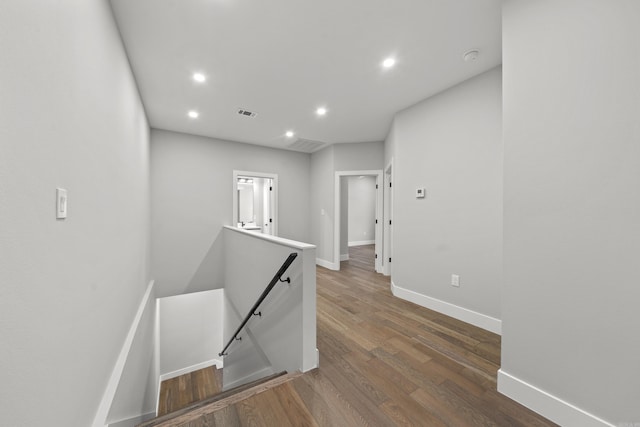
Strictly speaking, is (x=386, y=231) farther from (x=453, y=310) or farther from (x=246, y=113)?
(x=246, y=113)

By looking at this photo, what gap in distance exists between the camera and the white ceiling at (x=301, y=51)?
5.67ft

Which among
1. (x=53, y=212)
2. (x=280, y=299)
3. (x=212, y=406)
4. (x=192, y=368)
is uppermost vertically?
(x=53, y=212)

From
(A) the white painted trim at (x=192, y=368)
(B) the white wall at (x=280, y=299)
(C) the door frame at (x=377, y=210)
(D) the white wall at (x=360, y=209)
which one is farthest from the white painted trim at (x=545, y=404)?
(D) the white wall at (x=360, y=209)

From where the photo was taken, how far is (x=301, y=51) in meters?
2.16

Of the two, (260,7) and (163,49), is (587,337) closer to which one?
(260,7)

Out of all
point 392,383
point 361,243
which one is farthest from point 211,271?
point 361,243

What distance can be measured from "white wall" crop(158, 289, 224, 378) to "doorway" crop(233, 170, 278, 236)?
1853mm

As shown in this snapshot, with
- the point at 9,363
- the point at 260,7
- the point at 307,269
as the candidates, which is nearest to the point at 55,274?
the point at 9,363

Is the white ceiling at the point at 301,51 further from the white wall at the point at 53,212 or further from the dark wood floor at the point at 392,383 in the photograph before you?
the dark wood floor at the point at 392,383

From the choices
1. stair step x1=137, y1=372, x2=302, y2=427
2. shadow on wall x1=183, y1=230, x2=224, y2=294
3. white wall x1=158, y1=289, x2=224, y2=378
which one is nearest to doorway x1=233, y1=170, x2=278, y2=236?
shadow on wall x1=183, y1=230, x2=224, y2=294

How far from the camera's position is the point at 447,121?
9.18ft

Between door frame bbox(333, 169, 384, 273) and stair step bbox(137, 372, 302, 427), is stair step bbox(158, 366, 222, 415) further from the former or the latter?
door frame bbox(333, 169, 384, 273)

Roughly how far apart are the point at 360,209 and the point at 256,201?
12.3ft

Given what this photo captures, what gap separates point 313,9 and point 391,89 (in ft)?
4.66
